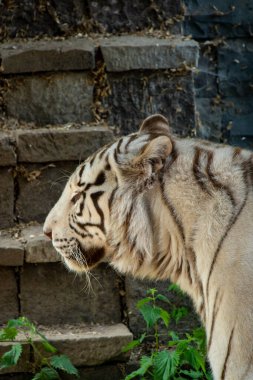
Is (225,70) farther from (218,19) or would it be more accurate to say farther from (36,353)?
(36,353)

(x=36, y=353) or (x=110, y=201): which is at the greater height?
(x=110, y=201)

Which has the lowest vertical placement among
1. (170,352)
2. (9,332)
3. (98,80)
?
(170,352)

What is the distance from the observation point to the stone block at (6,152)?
16.2 feet

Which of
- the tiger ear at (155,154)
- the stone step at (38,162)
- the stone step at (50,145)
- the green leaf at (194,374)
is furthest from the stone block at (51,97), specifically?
the tiger ear at (155,154)

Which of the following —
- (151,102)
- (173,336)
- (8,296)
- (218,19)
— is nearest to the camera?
(173,336)

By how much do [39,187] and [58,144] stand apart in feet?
0.88

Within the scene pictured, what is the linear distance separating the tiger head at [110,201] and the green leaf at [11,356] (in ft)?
2.04

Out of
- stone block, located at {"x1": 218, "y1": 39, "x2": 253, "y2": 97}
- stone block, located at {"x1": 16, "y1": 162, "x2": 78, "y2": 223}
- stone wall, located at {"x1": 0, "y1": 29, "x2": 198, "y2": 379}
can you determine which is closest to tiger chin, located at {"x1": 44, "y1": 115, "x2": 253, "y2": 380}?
stone wall, located at {"x1": 0, "y1": 29, "x2": 198, "y2": 379}

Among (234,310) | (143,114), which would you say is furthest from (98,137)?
(234,310)

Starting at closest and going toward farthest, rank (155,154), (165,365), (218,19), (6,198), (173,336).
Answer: (155,154)
(165,365)
(173,336)
(6,198)
(218,19)

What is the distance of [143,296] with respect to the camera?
16.2 feet

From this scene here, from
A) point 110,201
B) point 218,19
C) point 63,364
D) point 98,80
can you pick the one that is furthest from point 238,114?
point 110,201

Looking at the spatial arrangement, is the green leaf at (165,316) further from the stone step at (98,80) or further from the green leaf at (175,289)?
the stone step at (98,80)

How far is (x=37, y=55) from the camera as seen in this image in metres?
5.08
